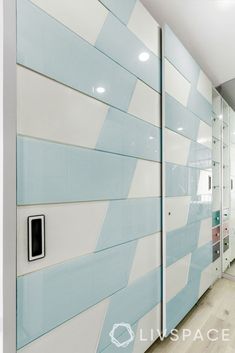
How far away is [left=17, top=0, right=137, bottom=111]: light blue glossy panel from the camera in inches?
35.9

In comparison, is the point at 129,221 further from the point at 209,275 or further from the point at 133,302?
the point at 209,275

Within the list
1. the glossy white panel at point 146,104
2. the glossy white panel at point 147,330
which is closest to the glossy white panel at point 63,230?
the glossy white panel at point 146,104

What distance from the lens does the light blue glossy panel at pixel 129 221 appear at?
1304 millimetres

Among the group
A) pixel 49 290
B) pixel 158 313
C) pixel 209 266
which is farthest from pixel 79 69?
pixel 209 266

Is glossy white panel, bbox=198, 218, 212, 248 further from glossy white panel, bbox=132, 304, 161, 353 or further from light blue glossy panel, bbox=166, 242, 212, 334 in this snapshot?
glossy white panel, bbox=132, 304, 161, 353

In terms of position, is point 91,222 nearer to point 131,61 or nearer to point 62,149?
point 62,149

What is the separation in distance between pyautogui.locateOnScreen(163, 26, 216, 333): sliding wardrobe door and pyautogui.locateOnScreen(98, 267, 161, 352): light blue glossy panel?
0.11m

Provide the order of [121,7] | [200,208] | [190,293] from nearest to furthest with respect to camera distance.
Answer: [121,7]
[190,293]
[200,208]

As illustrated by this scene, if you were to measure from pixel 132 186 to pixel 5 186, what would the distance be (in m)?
0.84

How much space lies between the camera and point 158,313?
1.75m

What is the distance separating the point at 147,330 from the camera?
64.1 inches

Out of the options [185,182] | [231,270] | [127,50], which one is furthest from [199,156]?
[231,270]

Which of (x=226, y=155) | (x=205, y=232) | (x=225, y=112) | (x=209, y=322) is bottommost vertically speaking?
(x=209, y=322)

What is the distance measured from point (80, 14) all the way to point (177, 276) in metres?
2.02
